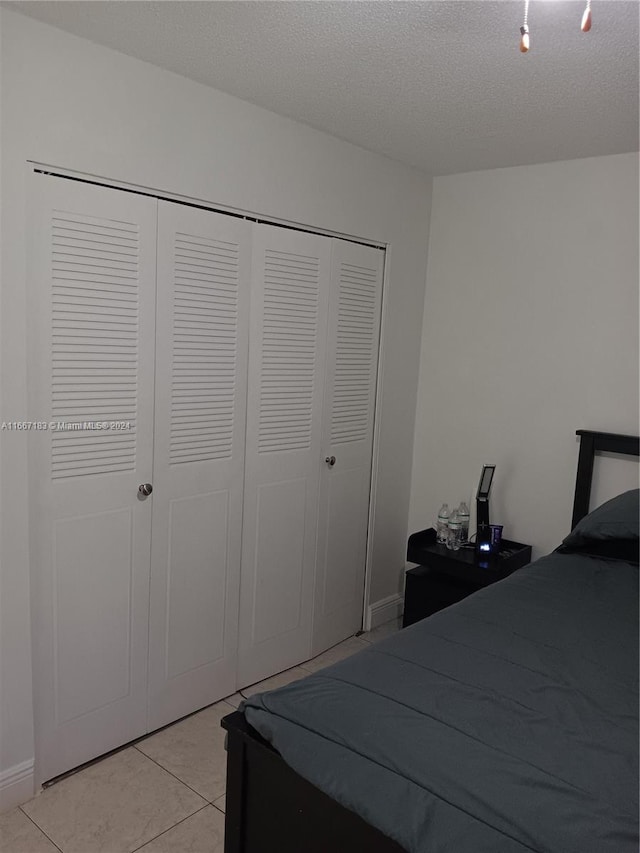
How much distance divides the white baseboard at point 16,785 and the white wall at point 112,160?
0.02 meters

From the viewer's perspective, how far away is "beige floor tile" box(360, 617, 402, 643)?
3.55 m

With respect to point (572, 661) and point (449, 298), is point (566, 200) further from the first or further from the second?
point (572, 661)

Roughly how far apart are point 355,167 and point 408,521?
184 centimetres

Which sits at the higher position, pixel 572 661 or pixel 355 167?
pixel 355 167

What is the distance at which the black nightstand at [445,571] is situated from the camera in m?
3.13

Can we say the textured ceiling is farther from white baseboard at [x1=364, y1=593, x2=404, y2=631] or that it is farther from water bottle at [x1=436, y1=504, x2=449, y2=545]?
white baseboard at [x1=364, y1=593, x2=404, y2=631]

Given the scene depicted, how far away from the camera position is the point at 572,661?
1840mm

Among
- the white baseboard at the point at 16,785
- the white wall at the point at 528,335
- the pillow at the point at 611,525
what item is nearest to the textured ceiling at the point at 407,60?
the white wall at the point at 528,335

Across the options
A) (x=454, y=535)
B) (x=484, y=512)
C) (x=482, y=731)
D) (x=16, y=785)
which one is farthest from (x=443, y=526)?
(x=16, y=785)

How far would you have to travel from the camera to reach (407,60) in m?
2.13

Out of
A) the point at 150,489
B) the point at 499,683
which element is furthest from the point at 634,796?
the point at 150,489

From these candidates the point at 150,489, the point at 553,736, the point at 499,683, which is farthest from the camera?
the point at 150,489

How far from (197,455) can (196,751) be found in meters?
1.09

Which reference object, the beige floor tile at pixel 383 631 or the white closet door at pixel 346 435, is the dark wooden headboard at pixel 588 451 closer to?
the white closet door at pixel 346 435
